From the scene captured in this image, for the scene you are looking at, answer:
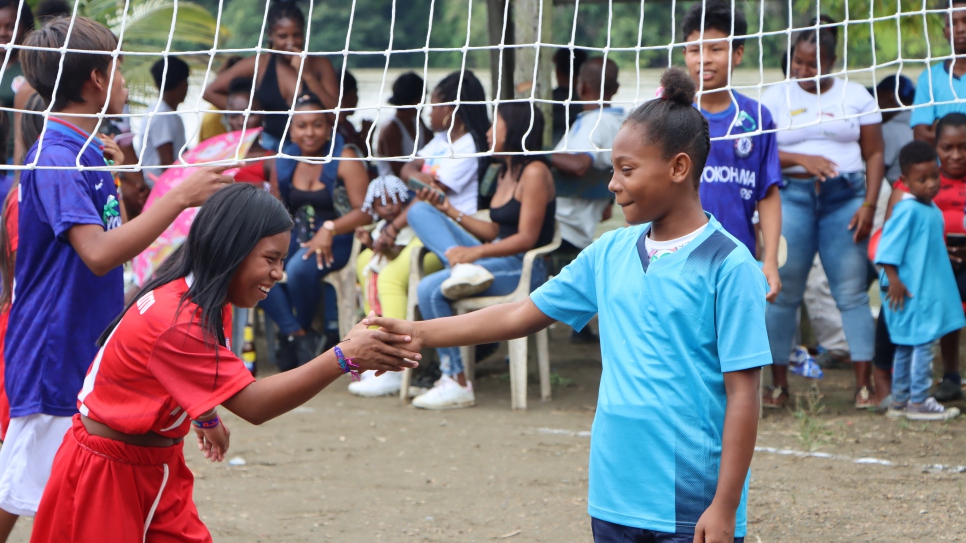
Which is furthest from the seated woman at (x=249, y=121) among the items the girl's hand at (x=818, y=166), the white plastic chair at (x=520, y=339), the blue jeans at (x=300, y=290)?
the girl's hand at (x=818, y=166)

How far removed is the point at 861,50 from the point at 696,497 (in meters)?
20.4

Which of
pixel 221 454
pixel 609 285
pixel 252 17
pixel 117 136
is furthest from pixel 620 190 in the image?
pixel 252 17

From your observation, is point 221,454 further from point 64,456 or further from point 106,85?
point 106,85

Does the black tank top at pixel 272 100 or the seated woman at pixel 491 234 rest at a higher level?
the black tank top at pixel 272 100

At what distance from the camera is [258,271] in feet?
8.54

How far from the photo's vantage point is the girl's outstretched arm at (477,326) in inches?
102

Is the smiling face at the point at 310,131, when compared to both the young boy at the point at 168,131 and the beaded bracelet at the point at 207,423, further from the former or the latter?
the beaded bracelet at the point at 207,423

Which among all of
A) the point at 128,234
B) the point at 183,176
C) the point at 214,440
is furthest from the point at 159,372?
the point at 183,176

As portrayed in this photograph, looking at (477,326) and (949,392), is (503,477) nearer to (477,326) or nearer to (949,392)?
(477,326)

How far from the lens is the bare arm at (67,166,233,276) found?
3.00 meters

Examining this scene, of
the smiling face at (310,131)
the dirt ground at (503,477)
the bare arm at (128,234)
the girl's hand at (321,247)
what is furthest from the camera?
the girl's hand at (321,247)

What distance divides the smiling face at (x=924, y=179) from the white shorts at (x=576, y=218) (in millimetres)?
2035

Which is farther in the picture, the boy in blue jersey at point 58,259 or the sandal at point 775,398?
the sandal at point 775,398

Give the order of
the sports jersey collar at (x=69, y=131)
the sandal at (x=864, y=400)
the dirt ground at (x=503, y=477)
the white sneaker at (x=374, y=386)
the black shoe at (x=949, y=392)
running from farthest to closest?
the white sneaker at (x=374, y=386) < the black shoe at (x=949, y=392) < the sandal at (x=864, y=400) < the dirt ground at (x=503, y=477) < the sports jersey collar at (x=69, y=131)
